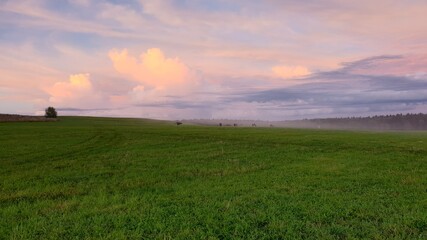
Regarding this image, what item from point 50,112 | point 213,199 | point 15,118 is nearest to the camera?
point 213,199

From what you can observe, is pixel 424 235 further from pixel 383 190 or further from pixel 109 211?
pixel 109 211

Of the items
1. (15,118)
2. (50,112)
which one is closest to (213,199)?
(15,118)

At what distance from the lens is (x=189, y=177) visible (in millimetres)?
26672

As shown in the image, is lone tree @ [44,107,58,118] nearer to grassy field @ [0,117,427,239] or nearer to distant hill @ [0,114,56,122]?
distant hill @ [0,114,56,122]

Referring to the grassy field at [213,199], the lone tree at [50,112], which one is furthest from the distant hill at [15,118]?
the grassy field at [213,199]

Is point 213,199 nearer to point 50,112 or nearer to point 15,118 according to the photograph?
point 15,118

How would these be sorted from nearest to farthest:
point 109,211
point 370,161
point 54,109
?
1. point 109,211
2. point 370,161
3. point 54,109

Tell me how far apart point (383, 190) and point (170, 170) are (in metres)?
15.7

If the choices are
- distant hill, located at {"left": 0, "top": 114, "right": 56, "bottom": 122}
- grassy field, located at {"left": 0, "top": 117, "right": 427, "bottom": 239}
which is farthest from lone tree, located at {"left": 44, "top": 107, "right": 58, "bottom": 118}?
grassy field, located at {"left": 0, "top": 117, "right": 427, "bottom": 239}

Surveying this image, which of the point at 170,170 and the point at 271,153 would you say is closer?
the point at 170,170

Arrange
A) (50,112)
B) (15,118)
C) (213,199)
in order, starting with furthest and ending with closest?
1. (50,112)
2. (15,118)
3. (213,199)

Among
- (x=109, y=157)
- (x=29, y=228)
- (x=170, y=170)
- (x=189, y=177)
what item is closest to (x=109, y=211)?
(x=29, y=228)

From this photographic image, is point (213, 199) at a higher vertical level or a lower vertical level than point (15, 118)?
lower

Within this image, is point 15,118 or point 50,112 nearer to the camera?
point 15,118
